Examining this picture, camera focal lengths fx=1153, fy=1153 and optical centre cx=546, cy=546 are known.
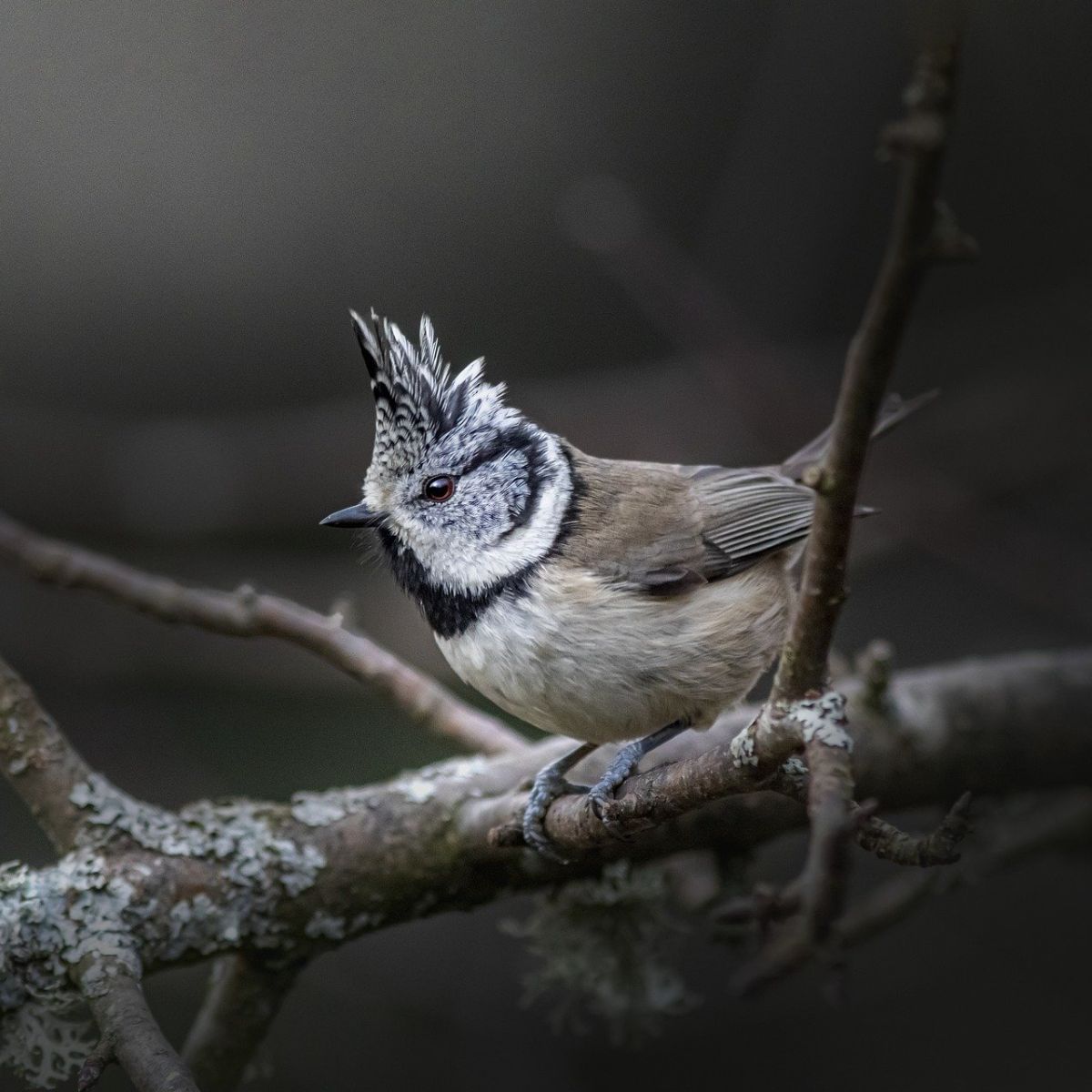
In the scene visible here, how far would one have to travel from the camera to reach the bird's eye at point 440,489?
2893mm

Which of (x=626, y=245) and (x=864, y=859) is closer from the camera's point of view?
(x=626, y=245)

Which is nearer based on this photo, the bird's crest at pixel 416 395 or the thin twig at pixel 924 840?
the thin twig at pixel 924 840

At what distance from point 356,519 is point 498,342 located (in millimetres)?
2981

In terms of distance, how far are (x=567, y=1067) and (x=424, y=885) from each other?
2.02 meters

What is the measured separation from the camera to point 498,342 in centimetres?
565

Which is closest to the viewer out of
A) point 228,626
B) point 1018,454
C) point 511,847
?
point 511,847

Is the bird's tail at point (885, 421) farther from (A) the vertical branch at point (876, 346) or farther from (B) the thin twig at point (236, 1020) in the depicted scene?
(B) the thin twig at point (236, 1020)

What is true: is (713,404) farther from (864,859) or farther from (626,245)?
(864,859)

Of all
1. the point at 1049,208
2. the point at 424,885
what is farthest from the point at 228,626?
the point at 1049,208

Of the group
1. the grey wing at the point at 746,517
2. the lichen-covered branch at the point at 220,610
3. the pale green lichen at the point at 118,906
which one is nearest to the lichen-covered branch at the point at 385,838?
the pale green lichen at the point at 118,906

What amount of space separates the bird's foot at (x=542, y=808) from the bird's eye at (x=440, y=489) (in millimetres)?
728

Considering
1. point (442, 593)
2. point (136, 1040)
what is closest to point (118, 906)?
point (136, 1040)

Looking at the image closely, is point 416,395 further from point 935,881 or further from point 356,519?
point 935,881

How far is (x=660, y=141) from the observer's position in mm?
5621
